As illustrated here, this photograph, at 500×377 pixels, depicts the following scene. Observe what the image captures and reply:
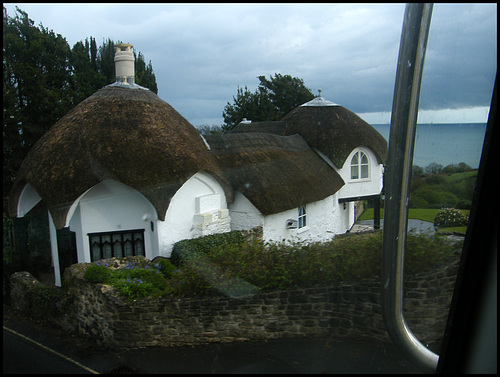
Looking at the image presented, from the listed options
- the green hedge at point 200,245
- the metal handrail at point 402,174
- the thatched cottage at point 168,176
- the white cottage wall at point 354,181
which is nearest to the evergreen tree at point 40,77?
the thatched cottage at point 168,176

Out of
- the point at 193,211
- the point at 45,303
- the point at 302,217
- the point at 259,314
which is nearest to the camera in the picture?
the point at 45,303

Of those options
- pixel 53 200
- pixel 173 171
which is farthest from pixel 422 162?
pixel 53 200

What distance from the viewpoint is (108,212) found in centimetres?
484

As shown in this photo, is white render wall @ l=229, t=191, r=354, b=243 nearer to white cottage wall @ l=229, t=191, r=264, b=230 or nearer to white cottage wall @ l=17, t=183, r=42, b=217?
white cottage wall @ l=229, t=191, r=264, b=230

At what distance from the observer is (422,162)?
1499 mm

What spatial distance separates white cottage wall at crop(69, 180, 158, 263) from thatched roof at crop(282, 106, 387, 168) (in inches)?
82.1

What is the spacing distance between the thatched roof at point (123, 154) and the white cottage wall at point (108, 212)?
4.1 inches

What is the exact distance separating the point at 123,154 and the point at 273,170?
1.88 metres

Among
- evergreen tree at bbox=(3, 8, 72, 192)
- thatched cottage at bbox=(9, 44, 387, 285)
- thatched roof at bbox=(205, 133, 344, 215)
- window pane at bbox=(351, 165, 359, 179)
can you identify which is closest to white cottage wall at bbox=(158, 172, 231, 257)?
thatched cottage at bbox=(9, 44, 387, 285)

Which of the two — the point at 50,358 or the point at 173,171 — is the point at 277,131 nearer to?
the point at 173,171

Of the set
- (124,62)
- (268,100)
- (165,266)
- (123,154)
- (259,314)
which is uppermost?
(124,62)

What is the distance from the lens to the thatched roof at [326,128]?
358 centimetres

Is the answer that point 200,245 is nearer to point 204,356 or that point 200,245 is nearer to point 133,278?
point 133,278

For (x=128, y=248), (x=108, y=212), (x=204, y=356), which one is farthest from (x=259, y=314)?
(x=108, y=212)
